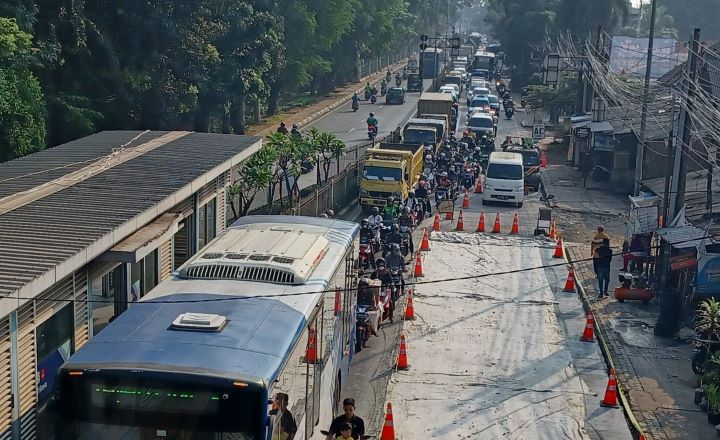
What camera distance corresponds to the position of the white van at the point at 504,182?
3572 cm

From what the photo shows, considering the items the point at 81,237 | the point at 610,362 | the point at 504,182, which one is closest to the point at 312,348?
the point at 81,237

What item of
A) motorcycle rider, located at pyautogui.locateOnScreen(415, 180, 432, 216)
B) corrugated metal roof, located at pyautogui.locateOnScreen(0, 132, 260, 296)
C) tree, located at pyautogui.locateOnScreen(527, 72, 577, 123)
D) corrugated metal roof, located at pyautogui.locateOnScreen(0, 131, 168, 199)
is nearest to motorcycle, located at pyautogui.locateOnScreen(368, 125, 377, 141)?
tree, located at pyautogui.locateOnScreen(527, 72, 577, 123)

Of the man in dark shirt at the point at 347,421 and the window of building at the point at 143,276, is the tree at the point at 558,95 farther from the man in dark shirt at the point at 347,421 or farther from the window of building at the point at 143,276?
the man in dark shirt at the point at 347,421

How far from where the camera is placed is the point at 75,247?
11.8 meters

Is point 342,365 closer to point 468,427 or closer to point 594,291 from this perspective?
point 468,427

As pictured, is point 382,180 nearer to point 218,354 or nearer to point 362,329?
point 362,329

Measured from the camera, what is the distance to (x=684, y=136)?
23.2 m

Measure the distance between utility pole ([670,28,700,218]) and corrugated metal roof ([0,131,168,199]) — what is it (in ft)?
39.3

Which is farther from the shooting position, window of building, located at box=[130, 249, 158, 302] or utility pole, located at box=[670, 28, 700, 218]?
utility pole, located at box=[670, 28, 700, 218]

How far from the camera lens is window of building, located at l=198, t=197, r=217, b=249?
19.1 m

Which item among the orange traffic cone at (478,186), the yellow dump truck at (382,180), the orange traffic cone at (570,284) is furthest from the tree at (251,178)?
the orange traffic cone at (478,186)

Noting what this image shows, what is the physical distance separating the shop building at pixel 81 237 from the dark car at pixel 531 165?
70.2ft

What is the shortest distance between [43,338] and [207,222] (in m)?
7.89

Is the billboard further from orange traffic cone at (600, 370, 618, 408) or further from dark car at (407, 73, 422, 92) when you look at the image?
orange traffic cone at (600, 370, 618, 408)
